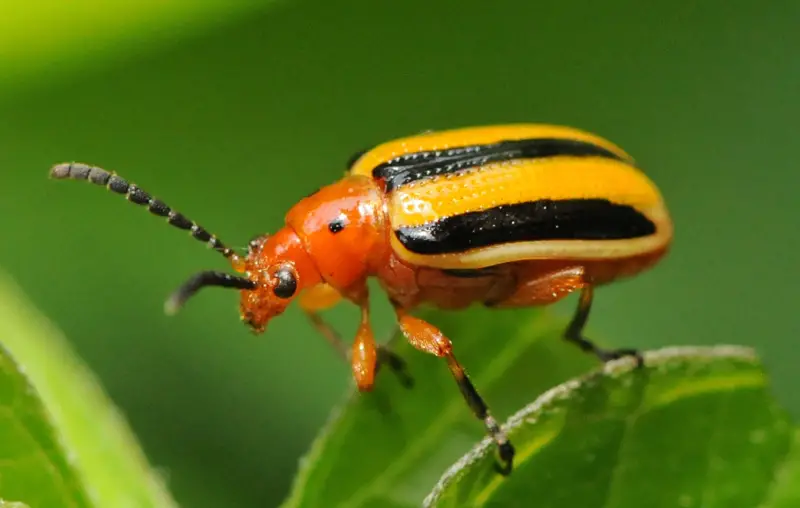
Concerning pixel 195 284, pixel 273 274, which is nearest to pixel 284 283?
pixel 273 274

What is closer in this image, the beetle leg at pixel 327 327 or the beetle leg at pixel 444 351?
the beetle leg at pixel 444 351

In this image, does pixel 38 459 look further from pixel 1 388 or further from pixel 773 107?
pixel 773 107

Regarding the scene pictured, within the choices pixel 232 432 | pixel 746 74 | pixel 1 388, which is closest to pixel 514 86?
pixel 746 74

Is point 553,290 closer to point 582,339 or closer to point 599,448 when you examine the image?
point 582,339

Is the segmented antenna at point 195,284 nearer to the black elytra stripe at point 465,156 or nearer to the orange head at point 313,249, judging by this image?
the orange head at point 313,249

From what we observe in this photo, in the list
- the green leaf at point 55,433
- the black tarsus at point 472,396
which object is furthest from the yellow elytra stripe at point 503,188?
the green leaf at point 55,433

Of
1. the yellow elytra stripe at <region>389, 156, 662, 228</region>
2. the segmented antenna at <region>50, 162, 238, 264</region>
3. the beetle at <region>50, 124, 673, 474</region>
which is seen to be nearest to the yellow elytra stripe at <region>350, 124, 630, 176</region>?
the beetle at <region>50, 124, 673, 474</region>
